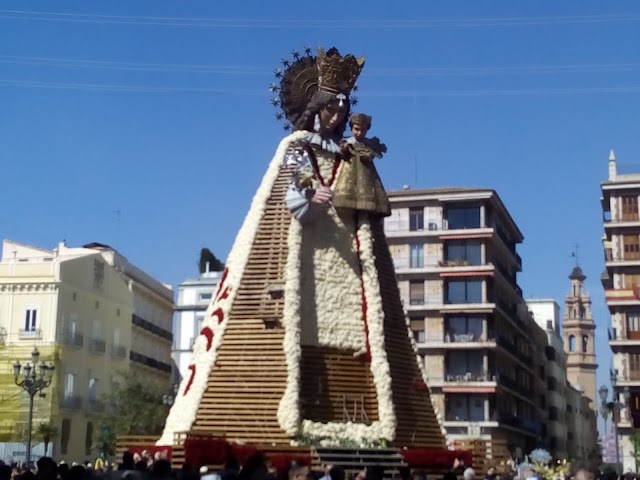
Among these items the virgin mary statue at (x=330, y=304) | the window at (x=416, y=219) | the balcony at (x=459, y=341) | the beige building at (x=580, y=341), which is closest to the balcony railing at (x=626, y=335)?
the balcony at (x=459, y=341)

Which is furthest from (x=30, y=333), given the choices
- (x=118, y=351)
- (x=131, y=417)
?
(x=118, y=351)

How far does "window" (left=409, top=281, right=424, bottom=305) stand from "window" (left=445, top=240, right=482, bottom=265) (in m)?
2.21

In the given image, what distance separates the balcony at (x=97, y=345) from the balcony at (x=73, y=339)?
1169 mm

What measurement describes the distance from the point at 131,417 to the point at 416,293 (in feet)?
61.6

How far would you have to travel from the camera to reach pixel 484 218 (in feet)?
193

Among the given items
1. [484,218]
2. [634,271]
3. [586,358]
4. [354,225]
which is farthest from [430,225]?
[586,358]

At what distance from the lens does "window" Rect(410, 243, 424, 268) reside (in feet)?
194

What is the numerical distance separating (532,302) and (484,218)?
42.7 metres

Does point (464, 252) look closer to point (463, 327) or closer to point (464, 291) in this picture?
point (464, 291)

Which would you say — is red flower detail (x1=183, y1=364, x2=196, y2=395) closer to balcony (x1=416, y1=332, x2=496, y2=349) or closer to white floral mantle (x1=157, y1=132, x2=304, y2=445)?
white floral mantle (x1=157, y1=132, x2=304, y2=445)

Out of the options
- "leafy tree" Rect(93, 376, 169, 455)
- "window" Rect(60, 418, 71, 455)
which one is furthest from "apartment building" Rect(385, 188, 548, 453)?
"window" Rect(60, 418, 71, 455)

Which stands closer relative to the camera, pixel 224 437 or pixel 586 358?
pixel 224 437

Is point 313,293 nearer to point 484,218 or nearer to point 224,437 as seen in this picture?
point 224,437

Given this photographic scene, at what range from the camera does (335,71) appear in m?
27.7
